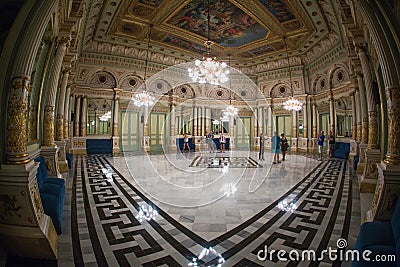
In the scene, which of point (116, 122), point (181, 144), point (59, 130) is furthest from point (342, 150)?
point (116, 122)

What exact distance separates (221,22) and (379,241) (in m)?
10.2

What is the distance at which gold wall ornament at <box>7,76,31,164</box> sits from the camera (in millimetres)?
2172

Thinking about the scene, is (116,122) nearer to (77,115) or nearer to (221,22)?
(77,115)

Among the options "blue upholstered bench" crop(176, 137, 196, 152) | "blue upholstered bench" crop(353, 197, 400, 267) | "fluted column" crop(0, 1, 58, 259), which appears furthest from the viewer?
"blue upholstered bench" crop(176, 137, 196, 152)

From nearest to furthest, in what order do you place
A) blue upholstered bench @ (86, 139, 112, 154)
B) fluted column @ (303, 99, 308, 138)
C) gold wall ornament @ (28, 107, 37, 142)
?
gold wall ornament @ (28, 107, 37, 142), blue upholstered bench @ (86, 139, 112, 154), fluted column @ (303, 99, 308, 138)

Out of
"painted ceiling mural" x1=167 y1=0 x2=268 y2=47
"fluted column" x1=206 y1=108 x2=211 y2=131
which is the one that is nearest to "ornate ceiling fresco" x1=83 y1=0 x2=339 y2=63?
"painted ceiling mural" x1=167 y1=0 x2=268 y2=47

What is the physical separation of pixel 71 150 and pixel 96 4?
26.1ft

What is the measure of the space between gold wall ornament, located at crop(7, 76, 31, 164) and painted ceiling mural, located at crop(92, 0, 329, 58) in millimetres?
7434

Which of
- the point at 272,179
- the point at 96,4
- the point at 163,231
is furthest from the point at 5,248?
the point at 96,4

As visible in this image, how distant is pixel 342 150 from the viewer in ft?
35.7

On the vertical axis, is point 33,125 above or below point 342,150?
above

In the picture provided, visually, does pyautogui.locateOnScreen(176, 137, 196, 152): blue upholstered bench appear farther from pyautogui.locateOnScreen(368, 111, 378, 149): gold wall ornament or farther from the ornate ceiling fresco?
pyautogui.locateOnScreen(368, 111, 378, 149): gold wall ornament

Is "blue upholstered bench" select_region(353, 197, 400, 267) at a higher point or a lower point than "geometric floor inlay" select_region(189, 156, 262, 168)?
higher

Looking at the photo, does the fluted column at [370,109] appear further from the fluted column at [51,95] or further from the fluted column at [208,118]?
the fluted column at [208,118]
